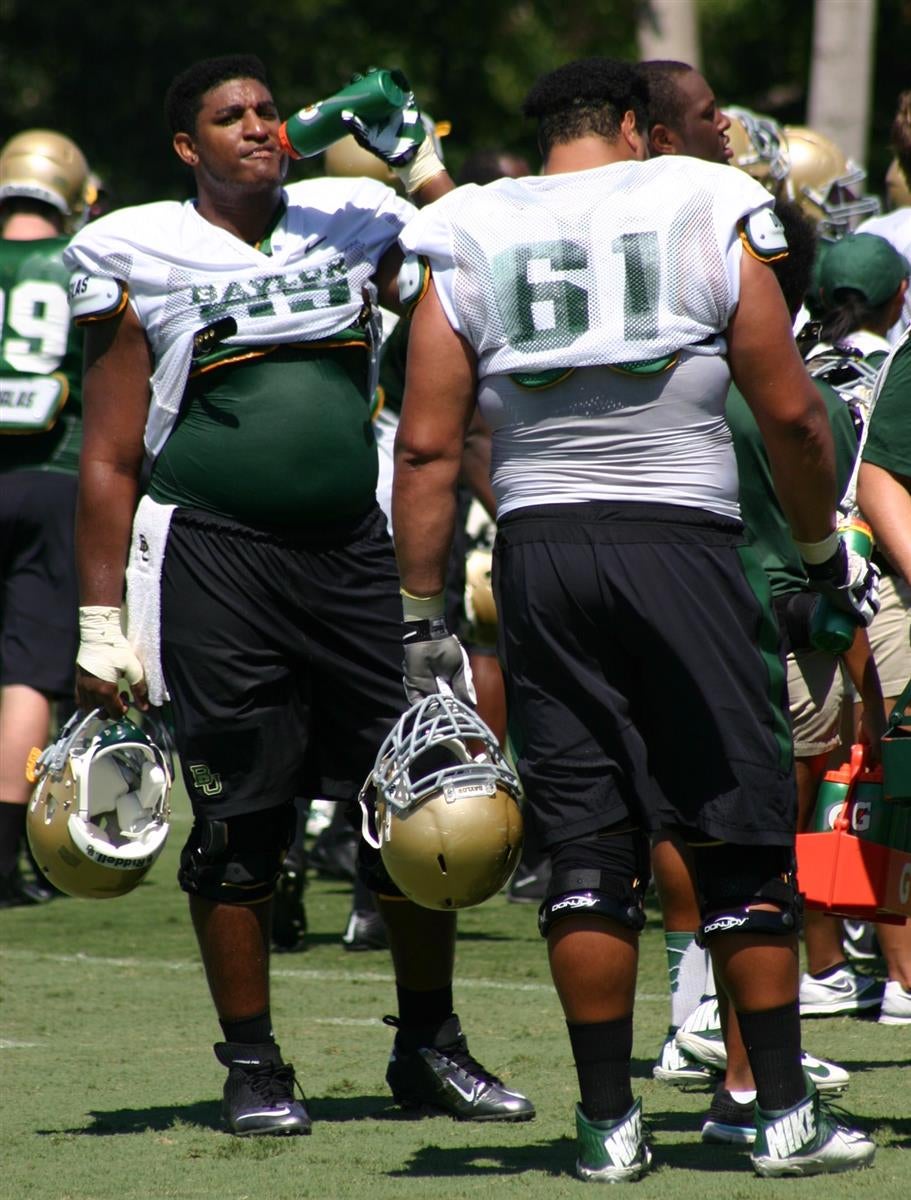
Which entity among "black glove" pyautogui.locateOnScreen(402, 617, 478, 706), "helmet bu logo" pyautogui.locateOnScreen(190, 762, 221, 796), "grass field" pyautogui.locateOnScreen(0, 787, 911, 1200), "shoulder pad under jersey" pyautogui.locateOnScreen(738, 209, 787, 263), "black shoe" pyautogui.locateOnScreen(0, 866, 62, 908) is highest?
"shoulder pad under jersey" pyautogui.locateOnScreen(738, 209, 787, 263)

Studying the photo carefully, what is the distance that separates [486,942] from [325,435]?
120 inches

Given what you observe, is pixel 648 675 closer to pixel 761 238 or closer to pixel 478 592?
pixel 761 238

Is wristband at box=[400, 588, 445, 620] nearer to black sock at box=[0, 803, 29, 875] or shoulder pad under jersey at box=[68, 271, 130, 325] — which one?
shoulder pad under jersey at box=[68, 271, 130, 325]

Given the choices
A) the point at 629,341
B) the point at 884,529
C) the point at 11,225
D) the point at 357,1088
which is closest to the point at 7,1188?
the point at 357,1088

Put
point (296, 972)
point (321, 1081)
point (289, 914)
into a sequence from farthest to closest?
point (289, 914) → point (296, 972) → point (321, 1081)

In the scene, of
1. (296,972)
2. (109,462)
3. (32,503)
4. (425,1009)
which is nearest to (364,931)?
(296,972)

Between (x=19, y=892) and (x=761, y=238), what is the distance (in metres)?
5.29

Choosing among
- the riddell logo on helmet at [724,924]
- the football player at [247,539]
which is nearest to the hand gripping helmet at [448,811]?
the riddell logo on helmet at [724,924]

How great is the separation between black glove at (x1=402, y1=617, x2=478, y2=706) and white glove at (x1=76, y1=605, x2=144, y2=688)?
2.78 ft

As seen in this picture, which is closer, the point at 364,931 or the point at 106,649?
the point at 106,649

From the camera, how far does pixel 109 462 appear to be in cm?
469

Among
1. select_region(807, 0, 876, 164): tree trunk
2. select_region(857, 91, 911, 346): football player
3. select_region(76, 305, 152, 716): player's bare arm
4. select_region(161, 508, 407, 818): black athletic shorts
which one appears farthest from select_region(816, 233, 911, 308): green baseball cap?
select_region(807, 0, 876, 164): tree trunk

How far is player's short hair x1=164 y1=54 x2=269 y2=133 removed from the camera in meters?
4.80

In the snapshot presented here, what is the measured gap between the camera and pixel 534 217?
12.7 ft
